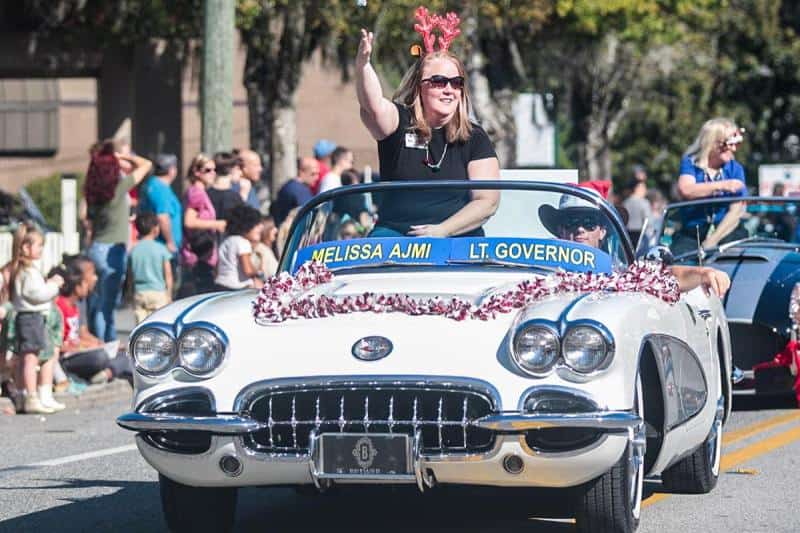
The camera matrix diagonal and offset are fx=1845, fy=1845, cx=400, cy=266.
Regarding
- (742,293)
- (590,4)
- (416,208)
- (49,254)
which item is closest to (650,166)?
(590,4)

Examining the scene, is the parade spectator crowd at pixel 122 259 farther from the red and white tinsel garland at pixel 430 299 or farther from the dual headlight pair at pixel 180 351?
the dual headlight pair at pixel 180 351

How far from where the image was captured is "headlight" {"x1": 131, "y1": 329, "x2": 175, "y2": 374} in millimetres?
6453

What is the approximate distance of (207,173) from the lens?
50.9ft

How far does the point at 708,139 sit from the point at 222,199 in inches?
169

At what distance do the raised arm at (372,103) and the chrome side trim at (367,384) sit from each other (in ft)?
5.77

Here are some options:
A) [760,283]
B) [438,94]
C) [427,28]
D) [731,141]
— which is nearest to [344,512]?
[438,94]

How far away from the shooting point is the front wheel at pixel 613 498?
6.32 metres

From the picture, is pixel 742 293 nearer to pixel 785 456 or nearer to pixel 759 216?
pixel 759 216

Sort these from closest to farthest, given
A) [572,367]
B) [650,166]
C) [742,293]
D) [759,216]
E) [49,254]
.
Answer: [572,367]
[742,293]
[759,216]
[49,254]
[650,166]

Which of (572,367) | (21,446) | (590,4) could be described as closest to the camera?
(572,367)

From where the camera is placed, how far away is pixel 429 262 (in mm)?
7219

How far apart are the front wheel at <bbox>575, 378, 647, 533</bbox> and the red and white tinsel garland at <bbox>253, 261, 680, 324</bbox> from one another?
50 cm

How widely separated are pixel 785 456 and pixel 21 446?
4.20 m

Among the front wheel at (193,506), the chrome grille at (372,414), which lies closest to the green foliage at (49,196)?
the front wheel at (193,506)
